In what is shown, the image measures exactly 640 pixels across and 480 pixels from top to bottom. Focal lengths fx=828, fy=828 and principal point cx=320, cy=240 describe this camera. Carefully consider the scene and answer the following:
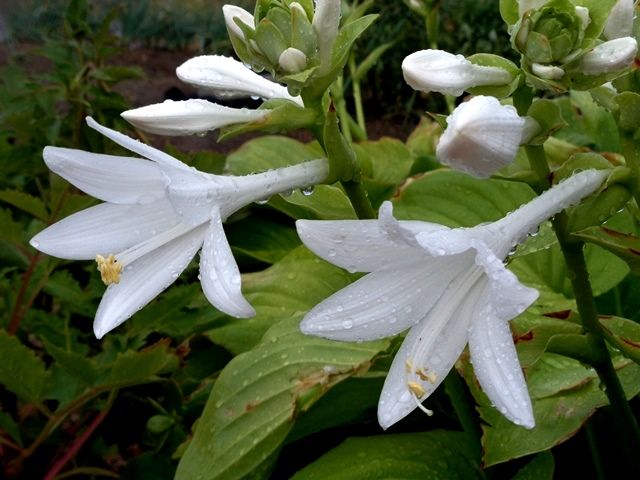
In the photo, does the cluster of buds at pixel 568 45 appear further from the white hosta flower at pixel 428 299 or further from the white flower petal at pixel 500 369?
the white flower petal at pixel 500 369

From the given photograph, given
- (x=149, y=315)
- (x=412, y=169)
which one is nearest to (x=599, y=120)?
(x=412, y=169)

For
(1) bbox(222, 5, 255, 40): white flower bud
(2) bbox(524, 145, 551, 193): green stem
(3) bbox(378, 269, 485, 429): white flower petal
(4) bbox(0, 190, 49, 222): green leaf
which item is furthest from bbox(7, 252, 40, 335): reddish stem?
(2) bbox(524, 145, 551, 193): green stem

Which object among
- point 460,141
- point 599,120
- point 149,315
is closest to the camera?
point 460,141

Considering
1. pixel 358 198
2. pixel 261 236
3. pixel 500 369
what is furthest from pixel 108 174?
pixel 261 236

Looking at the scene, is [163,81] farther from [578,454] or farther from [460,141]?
[460,141]

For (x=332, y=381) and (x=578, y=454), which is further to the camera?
(x=578, y=454)

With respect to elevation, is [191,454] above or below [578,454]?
above

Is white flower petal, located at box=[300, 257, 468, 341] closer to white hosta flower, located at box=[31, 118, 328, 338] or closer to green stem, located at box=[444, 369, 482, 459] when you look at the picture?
white hosta flower, located at box=[31, 118, 328, 338]

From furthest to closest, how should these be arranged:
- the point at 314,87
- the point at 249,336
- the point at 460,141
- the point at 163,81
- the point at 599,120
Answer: the point at 163,81 < the point at 599,120 < the point at 249,336 < the point at 314,87 < the point at 460,141
